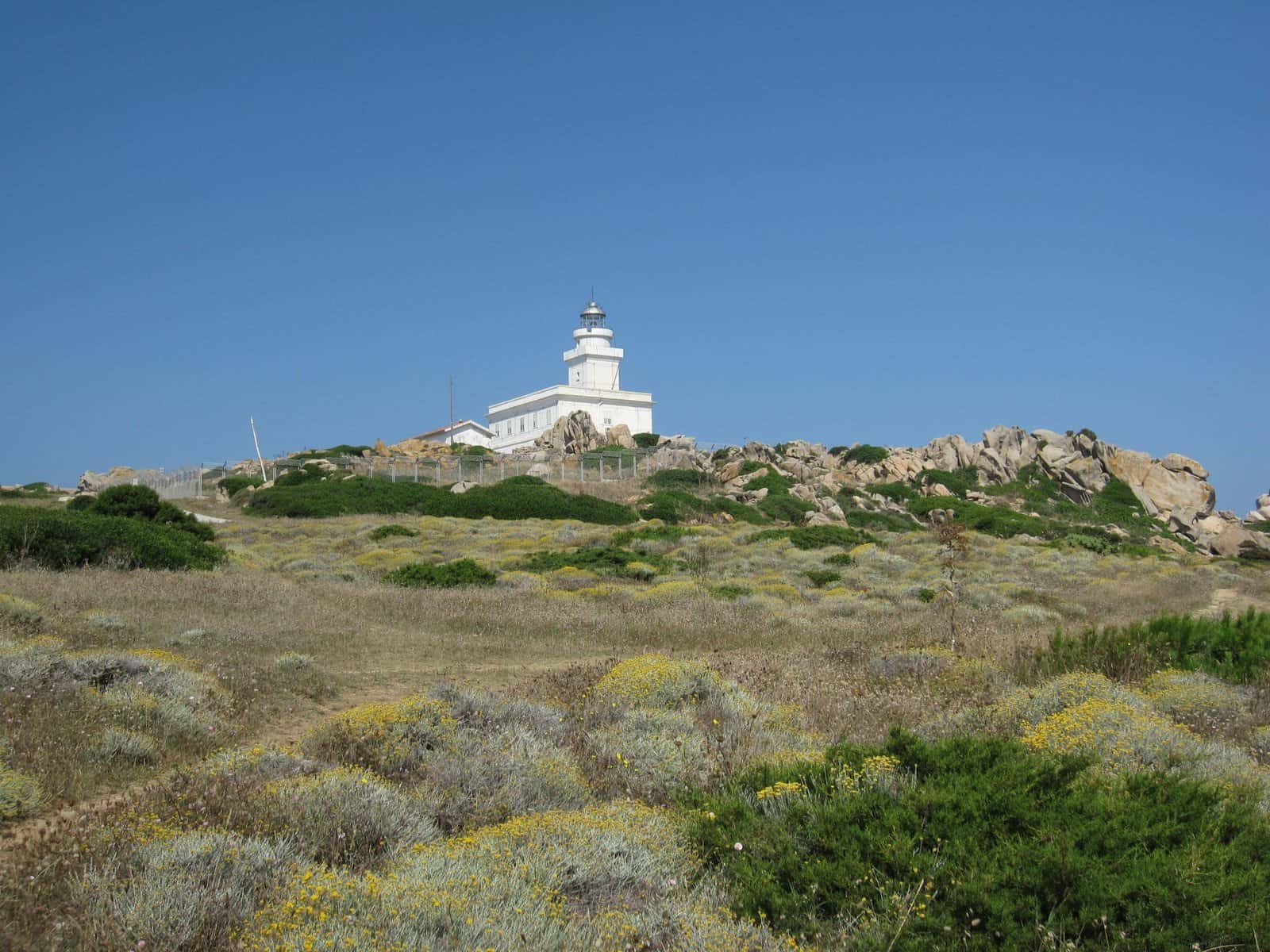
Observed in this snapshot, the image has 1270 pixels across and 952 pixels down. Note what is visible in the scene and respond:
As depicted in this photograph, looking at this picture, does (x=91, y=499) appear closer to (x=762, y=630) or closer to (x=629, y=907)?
(x=762, y=630)

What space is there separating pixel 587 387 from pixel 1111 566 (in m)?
43.2

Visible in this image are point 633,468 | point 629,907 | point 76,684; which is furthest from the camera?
point 633,468

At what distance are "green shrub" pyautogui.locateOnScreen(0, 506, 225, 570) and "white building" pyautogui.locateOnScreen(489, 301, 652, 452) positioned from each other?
43606 mm

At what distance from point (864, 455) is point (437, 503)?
27.3 meters

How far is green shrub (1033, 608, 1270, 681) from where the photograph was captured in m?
9.71

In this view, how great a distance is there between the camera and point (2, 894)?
4.10 metres

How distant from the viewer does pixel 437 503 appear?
36.8 m

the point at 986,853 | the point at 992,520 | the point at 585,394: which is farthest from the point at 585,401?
the point at 986,853

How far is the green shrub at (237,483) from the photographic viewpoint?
139 feet

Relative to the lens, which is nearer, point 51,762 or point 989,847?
point 989,847

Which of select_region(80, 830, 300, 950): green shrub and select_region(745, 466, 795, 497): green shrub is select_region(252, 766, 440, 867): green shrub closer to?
select_region(80, 830, 300, 950): green shrub

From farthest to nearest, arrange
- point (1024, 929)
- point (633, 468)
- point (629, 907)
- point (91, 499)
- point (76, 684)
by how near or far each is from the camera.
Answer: point (633, 468) < point (91, 499) < point (76, 684) < point (629, 907) < point (1024, 929)

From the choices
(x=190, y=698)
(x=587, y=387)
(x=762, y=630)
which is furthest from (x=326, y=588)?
(x=587, y=387)

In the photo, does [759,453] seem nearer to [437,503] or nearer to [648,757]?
[437,503]
